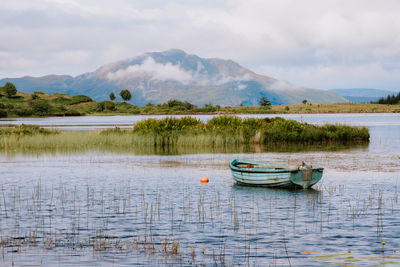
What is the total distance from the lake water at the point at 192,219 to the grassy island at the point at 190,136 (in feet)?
70.9

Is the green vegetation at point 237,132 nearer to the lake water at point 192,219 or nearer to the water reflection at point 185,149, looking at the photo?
the water reflection at point 185,149

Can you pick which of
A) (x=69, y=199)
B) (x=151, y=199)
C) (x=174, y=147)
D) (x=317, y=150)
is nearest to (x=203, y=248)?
(x=151, y=199)

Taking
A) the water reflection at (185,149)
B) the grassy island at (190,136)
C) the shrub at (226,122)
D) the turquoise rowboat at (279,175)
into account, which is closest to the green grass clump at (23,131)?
the grassy island at (190,136)

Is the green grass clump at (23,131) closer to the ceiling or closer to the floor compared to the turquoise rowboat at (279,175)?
closer to the ceiling

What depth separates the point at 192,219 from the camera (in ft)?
69.9

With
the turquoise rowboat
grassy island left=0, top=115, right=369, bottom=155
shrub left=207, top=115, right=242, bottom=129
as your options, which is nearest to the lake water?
the turquoise rowboat

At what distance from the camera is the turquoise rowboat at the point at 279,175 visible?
27.9 m

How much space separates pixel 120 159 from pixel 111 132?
17285 millimetres

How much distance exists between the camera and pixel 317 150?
5378 centimetres

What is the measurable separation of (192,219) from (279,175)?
8.49m

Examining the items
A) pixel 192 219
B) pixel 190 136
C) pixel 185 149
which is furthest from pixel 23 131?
pixel 192 219

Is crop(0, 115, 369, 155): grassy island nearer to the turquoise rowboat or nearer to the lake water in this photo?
the lake water

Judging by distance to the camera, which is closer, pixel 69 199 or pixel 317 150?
pixel 69 199

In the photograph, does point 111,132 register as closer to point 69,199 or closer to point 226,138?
point 226,138
